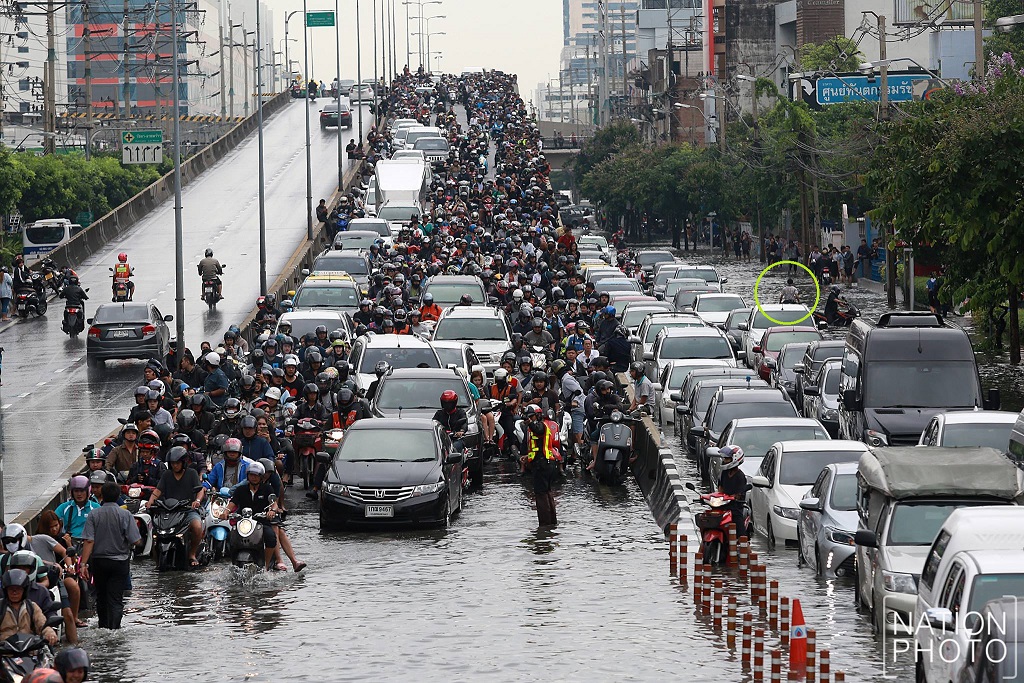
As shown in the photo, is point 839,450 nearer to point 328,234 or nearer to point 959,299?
point 959,299

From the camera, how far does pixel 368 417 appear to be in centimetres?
2572

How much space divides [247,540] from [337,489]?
10.6 ft

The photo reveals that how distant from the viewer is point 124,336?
39.2m

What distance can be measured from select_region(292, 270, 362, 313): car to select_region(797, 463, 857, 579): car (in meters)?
22.7

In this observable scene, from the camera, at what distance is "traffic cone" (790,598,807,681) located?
11.5m

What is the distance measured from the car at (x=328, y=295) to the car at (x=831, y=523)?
2272 centimetres

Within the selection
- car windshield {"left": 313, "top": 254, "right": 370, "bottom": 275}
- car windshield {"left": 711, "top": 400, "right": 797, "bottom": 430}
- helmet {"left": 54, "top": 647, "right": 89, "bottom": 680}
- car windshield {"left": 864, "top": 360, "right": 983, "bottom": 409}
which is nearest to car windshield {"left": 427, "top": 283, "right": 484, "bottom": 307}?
car windshield {"left": 313, "top": 254, "right": 370, "bottom": 275}

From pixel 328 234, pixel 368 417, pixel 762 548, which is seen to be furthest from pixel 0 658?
pixel 328 234

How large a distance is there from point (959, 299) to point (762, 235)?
1879 inches

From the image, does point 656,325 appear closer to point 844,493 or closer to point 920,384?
point 920,384

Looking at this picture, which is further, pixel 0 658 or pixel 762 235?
pixel 762 235

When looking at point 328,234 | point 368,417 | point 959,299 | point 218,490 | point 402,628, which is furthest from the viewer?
point 328,234

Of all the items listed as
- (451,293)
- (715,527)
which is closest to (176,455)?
(715,527)

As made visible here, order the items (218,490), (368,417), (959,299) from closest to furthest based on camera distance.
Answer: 1. (218,490)
2. (368,417)
3. (959,299)
